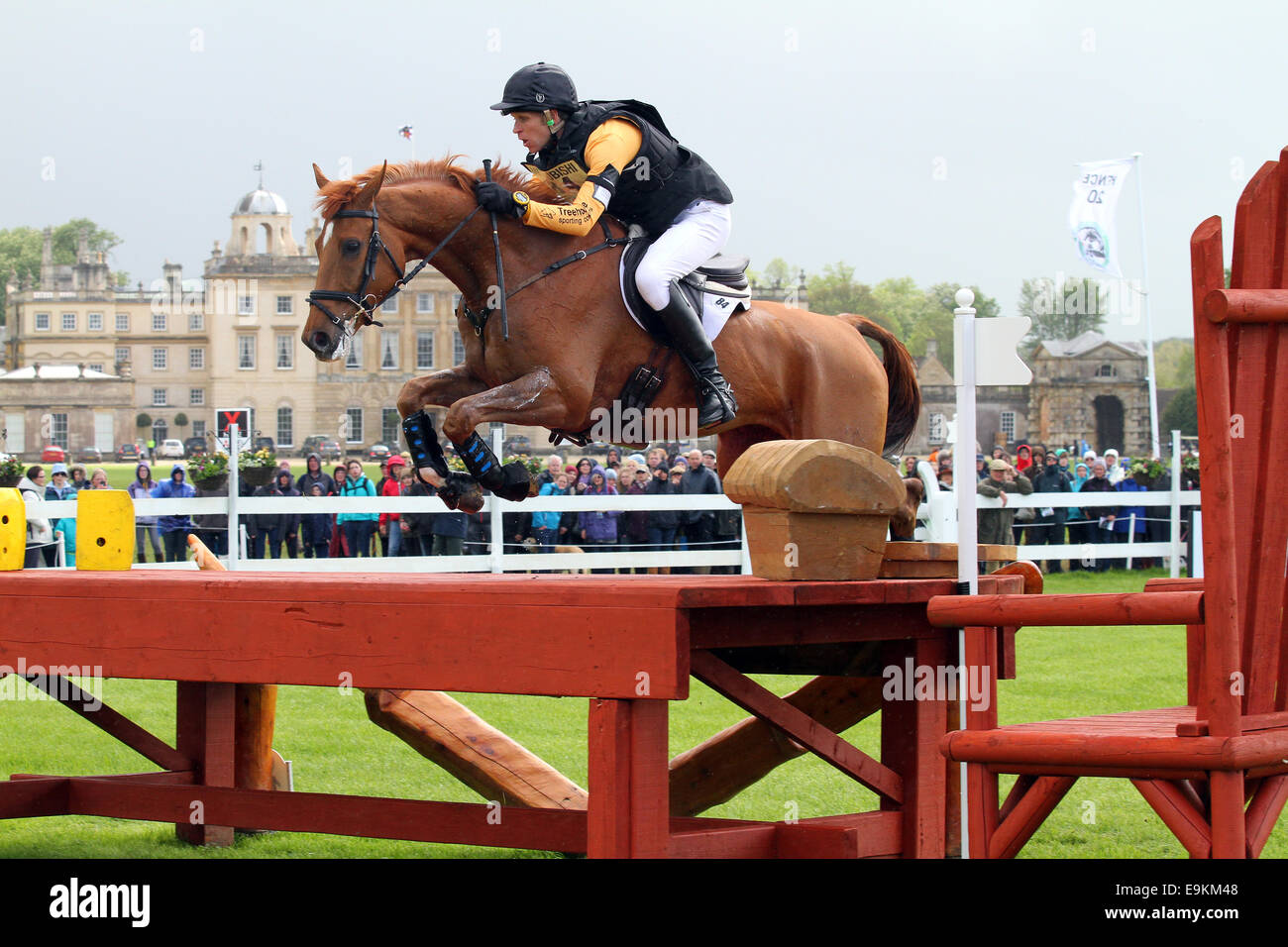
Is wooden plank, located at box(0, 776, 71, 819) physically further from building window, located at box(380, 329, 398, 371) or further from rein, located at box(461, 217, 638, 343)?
building window, located at box(380, 329, 398, 371)

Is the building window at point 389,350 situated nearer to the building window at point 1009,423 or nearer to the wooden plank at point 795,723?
the building window at point 1009,423

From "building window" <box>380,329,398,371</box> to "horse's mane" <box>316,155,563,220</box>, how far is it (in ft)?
268

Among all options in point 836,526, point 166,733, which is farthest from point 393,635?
point 166,733

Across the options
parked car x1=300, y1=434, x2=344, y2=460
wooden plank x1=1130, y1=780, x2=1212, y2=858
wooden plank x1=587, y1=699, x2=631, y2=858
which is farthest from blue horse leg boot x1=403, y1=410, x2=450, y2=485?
parked car x1=300, y1=434, x2=344, y2=460

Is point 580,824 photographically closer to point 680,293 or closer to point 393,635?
point 393,635

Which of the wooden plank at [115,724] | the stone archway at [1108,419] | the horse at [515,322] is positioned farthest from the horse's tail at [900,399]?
the stone archway at [1108,419]

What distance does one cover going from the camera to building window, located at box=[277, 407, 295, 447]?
85688 mm

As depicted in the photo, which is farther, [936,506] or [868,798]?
[936,506]

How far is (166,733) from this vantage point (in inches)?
309

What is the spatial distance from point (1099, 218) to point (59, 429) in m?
62.5

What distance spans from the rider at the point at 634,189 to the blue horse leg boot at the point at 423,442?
0.89 metres
